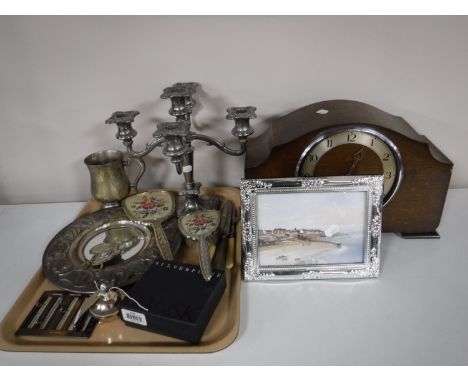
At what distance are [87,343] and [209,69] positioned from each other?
0.54 meters

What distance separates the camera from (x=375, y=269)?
0.63 meters

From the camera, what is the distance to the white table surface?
0.51 metres

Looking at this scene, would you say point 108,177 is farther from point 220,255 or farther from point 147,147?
point 220,255

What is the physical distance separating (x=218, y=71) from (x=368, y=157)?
34cm

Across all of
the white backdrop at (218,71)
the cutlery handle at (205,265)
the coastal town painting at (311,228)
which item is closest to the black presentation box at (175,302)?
the cutlery handle at (205,265)

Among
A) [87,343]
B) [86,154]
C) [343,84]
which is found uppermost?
[343,84]

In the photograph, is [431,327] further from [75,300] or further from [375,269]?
[75,300]

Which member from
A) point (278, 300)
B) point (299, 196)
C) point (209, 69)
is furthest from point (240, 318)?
point (209, 69)

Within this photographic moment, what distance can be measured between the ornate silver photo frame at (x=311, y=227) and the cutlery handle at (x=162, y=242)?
5.2 inches

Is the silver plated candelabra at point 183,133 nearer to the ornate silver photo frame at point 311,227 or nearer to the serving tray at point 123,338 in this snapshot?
the ornate silver photo frame at point 311,227

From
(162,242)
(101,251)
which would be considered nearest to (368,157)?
(162,242)

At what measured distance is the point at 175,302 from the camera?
1.75 feet

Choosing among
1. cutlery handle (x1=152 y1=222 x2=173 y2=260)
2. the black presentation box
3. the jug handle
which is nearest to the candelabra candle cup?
the jug handle

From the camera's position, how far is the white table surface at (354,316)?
513mm
